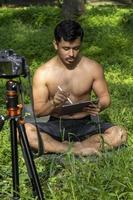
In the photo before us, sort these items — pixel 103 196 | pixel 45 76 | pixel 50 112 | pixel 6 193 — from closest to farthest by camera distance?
pixel 103 196 → pixel 6 193 → pixel 50 112 → pixel 45 76

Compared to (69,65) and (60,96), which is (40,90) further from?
(60,96)

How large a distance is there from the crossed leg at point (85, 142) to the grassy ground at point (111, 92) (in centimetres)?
15

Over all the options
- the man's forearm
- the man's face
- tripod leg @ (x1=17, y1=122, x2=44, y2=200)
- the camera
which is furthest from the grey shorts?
the camera

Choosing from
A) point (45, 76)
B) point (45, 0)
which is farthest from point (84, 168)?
point (45, 0)

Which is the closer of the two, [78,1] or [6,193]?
[6,193]

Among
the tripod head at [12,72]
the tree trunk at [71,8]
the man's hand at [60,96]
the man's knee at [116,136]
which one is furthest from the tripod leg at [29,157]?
the tree trunk at [71,8]

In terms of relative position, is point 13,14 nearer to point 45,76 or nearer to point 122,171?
point 45,76

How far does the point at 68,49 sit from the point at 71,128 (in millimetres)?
804

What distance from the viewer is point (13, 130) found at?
3537 millimetres

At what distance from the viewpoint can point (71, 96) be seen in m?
5.49

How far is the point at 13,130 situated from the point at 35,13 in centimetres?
1126

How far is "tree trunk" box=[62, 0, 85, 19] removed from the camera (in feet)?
45.9

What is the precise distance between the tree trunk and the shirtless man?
8.62m

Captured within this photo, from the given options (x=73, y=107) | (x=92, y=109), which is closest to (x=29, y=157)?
(x=73, y=107)
